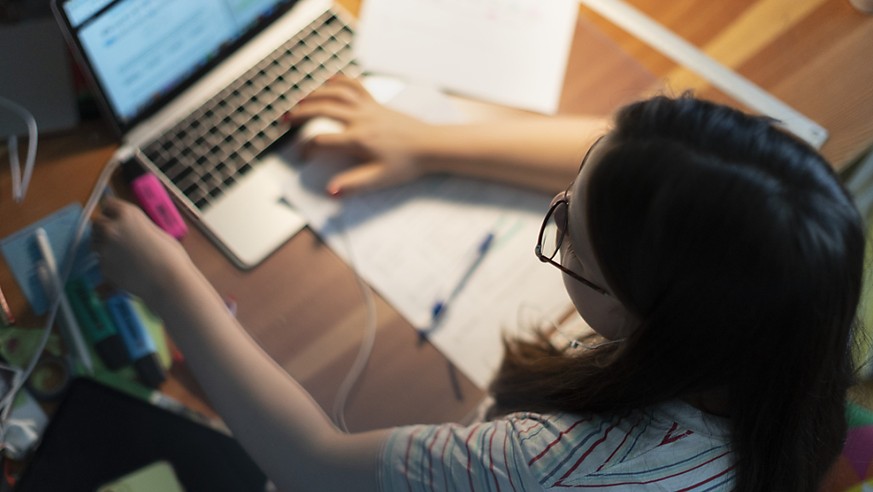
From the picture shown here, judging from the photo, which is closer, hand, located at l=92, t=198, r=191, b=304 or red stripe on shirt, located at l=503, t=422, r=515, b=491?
red stripe on shirt, located at l=503, t=422, r=515, b=491

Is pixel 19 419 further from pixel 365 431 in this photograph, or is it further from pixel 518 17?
pixel 518 17

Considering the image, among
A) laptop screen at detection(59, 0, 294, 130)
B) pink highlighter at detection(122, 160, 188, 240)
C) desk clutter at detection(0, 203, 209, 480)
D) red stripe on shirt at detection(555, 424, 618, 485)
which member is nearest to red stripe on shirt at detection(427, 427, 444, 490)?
red stripe on shirt at detection(555, 424, 618, 485)

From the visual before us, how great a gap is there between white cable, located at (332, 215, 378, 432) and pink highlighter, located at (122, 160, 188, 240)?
7.5 inches

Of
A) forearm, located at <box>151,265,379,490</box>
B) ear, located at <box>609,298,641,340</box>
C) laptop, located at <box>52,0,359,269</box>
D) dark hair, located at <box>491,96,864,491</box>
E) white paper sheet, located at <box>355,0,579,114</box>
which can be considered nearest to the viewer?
dark hair, located at <box>491,96,864,491</box>

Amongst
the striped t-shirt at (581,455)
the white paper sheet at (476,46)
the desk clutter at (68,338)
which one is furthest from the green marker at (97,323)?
the white paper sheet at (476,46)

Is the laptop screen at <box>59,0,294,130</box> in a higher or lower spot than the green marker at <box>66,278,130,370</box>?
higher

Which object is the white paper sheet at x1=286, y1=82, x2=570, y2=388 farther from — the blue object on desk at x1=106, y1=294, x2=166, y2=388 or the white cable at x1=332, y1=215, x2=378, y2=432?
the blue object on desk at x1=106, y1=294, x2=166, y2=388

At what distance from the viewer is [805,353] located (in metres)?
Result: 0.54

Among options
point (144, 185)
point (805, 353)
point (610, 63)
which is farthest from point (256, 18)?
point (805, 353)

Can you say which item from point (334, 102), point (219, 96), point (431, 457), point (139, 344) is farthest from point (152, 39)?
point (431, 457)

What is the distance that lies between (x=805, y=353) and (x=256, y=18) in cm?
74

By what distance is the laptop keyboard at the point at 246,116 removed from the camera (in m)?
0.90

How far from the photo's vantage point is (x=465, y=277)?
0.88m

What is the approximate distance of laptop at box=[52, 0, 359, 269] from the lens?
847 mm
